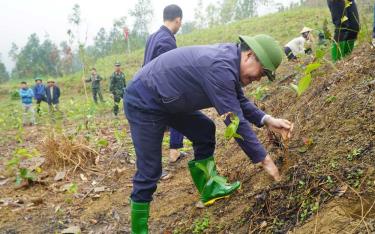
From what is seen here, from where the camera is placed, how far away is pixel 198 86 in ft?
7.09

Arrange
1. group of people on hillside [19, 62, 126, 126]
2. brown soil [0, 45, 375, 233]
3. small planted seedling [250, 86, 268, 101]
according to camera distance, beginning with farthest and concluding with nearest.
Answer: group of people on hillside [19, 62, 126, 126], small planted seedling [250, 86, 268, 101], brown soil [0, 45, 375, 233]

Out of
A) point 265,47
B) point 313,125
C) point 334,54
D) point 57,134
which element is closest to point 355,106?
point 313,125

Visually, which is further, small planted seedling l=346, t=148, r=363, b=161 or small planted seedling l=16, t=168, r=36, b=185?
small planted seedling l=16, t=168, r=36, b=185

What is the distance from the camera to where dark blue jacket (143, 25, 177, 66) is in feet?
11.9

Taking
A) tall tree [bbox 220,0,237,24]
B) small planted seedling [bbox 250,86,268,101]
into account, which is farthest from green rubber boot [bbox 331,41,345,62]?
tall tree [bbox 220,0,237,24]

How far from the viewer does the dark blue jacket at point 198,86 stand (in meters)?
2.00

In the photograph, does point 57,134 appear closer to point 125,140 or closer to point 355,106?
point 125,140

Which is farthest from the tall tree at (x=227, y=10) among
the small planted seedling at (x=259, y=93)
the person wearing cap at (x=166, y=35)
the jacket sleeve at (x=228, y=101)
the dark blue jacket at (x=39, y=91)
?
the jacket sleeve at (x=228, y=101)

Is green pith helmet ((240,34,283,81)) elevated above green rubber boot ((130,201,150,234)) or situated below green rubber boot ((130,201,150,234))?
above

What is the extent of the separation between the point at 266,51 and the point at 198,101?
1.60 ft

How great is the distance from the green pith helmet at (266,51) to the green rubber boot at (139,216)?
1199 millimetres

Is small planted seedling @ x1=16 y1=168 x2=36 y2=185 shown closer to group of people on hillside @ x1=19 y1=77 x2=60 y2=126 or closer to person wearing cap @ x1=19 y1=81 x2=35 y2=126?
group of people on hillside @ x1=19 y1=77 x2=60 y2=126

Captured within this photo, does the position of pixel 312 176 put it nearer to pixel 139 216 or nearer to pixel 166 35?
pixel 139 216

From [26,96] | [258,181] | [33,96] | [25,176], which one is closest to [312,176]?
[258,181]
